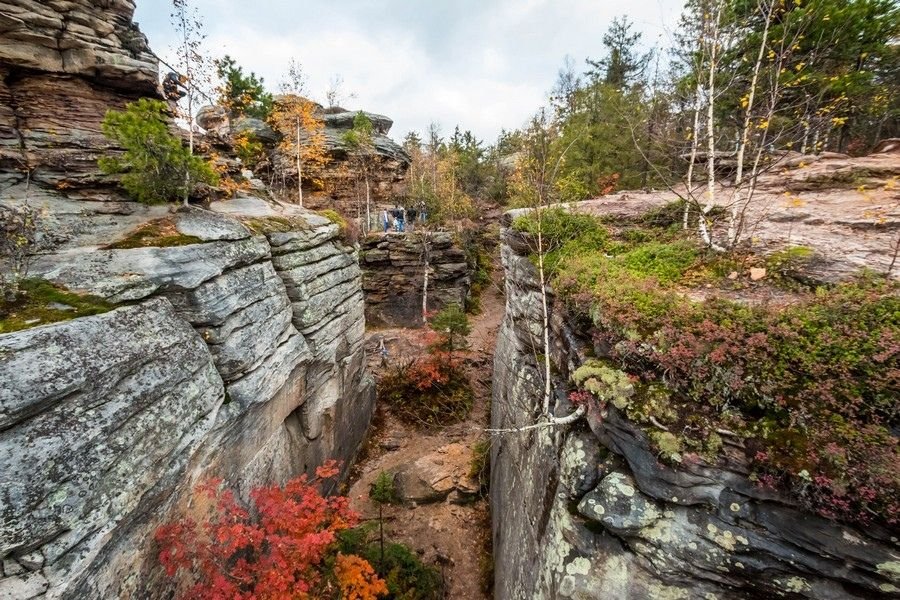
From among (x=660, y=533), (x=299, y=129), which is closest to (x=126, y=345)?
(x=660, y=533)

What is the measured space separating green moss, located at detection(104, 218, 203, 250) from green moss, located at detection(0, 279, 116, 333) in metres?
1.51

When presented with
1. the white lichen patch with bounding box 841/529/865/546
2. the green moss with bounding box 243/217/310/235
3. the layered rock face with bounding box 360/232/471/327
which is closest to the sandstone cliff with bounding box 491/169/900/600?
the white lichen patch with bounding box 841/529/865/546

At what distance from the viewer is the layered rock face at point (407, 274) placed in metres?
23.2

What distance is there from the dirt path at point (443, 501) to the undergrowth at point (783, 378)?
26.3ft

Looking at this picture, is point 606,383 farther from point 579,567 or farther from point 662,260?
point 662,260

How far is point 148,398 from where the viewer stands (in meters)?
5.42

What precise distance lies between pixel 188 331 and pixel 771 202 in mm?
14235

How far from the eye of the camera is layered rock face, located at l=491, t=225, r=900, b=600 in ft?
11.8

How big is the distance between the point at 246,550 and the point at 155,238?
7.00 m

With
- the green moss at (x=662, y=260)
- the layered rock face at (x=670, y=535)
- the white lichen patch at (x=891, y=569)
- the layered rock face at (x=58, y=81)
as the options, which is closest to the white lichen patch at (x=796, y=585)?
the layered rock face at (x=670, y=535)

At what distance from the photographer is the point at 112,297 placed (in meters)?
5.76

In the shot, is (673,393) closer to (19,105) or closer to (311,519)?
(311,519)

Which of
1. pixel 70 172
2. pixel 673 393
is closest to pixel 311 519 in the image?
pixel 673 393

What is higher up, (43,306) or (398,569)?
(43,306)
